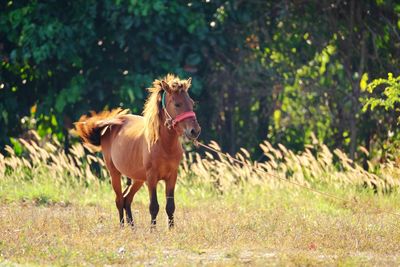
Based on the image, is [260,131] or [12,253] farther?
[260,131]

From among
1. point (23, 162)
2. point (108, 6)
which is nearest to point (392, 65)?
point (108, 6)

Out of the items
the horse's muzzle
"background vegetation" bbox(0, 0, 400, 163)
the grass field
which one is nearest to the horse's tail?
the grass field

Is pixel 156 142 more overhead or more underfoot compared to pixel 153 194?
more overhead

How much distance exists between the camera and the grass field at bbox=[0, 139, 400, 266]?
949 cm

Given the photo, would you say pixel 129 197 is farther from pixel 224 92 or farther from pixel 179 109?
pixel 224 92

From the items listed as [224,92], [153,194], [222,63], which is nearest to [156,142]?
[153,194]

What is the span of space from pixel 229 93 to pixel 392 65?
128 inches

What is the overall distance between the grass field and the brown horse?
47cm

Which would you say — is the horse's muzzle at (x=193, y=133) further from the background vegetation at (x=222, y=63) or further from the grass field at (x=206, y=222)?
the background vegetation at (x=222, y=63)

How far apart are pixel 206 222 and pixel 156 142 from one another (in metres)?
Result: 1.16

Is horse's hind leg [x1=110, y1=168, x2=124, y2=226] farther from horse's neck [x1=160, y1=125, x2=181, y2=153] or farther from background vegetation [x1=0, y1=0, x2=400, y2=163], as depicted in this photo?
background vegetation [x1=0, y1=0, x2=400, y2=163]

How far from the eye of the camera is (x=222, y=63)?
60.3 ft

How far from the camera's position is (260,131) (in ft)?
61.8

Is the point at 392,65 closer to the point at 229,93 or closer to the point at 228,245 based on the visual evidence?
the point at 229,93
